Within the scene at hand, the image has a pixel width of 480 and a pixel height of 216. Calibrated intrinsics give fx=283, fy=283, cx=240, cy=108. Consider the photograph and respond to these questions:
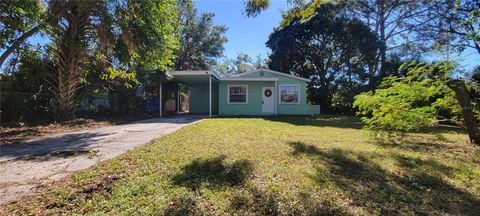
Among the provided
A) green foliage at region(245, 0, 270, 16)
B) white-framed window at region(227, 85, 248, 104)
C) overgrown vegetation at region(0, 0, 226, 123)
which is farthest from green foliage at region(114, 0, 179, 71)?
white-framed window at region(227, 85, 248, 104)

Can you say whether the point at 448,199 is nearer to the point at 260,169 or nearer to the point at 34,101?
the point at 260,169

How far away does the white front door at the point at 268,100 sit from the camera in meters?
17.9

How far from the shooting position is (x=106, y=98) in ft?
52.1

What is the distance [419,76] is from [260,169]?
5.90 m

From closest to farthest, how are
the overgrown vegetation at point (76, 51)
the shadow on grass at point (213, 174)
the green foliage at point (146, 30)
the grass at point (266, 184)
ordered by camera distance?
the grass at point (266, 184)
the shadow on grass at point (213, 174)
the overgrown vegetation at point (76, 51)
the green foliage at point (146, 30)

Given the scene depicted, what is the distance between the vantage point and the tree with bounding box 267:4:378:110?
22.5 meters

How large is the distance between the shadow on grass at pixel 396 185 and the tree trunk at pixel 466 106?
3.14m

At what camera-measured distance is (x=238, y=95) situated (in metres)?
17.9

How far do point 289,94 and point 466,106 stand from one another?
36.1 feet

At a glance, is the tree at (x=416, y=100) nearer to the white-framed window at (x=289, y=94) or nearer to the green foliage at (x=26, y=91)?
the white-framed window at (x=289, y=94)

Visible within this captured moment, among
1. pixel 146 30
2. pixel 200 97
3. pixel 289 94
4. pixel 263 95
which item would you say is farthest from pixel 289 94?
pixel 146 30

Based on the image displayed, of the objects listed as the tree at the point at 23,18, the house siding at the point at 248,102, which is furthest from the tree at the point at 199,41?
the tree at the point at 23,18

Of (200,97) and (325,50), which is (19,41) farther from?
(325,50)

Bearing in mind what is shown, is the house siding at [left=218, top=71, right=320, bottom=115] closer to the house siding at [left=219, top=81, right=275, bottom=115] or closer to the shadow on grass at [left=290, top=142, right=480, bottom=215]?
the house siding at [left=219, top=81, right=275, bottom=115]
